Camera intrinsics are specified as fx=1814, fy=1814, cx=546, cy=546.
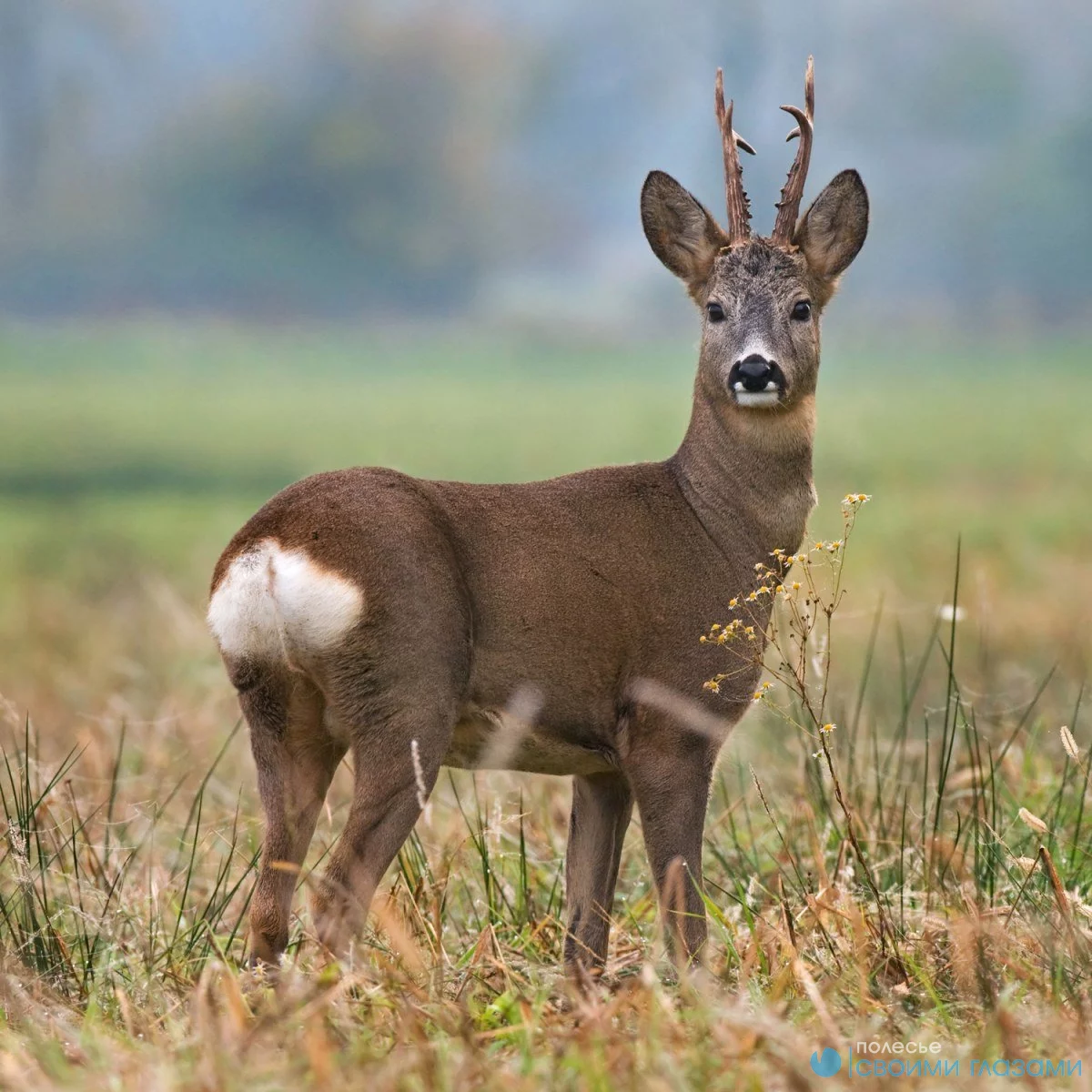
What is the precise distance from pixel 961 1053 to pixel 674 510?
2.25 metres

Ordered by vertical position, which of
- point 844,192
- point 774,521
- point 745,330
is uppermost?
point 844,192

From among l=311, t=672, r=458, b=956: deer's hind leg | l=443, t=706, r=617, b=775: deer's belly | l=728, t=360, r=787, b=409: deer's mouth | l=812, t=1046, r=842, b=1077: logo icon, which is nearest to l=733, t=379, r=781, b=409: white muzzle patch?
l=728, t=360, r=787, b=409: deer's mouth

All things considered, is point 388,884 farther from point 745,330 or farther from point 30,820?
point 745,330

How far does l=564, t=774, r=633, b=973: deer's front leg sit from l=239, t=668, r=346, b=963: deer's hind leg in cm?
85

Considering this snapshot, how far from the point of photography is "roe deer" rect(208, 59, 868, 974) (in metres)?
4.79

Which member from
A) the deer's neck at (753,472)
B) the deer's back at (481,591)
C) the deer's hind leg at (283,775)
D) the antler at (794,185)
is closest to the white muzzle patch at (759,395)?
the deer's neck at (753,472)

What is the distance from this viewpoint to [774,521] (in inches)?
226

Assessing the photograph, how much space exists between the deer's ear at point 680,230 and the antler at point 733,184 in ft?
0.20

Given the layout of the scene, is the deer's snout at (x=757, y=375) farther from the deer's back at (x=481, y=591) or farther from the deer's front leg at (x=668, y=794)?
the deer's front leg at (x=668, y=794)

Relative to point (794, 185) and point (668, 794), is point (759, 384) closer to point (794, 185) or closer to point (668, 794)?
point (794, 185)

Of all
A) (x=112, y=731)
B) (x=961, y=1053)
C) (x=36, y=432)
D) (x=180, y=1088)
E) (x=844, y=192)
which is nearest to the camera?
(x=180, y=1088)

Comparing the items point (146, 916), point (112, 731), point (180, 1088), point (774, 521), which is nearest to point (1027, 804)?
point (774, 521)

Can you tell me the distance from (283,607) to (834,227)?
2.50m

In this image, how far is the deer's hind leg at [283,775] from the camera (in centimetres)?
487
